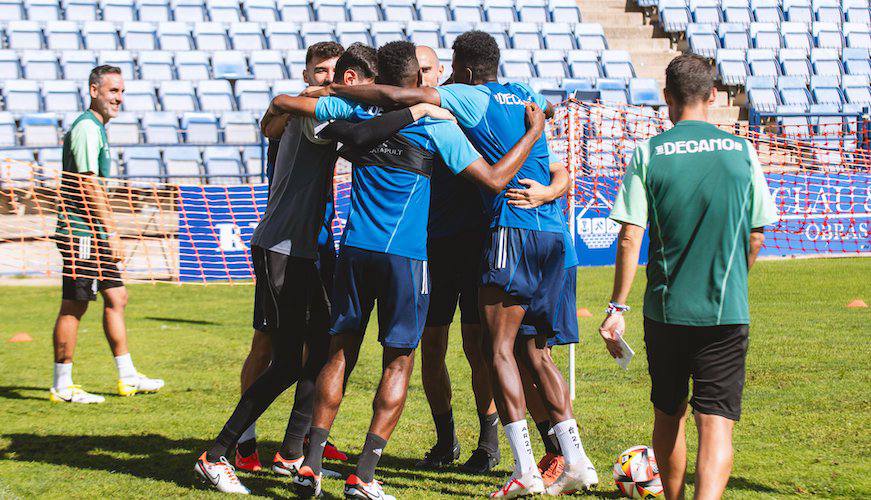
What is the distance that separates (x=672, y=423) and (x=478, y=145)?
175 cm

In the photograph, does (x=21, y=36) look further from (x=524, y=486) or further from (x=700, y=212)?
(x=700, y=212)

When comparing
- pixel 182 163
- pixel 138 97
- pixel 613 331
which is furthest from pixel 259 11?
pixel 613 331

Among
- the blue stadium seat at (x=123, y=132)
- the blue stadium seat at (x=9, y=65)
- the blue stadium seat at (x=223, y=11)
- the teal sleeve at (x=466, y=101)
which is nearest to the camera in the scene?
the teal sleeve at (x=466, y=101)

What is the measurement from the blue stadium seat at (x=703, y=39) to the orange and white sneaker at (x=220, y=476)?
2009 centimetres

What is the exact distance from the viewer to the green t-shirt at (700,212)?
3.89m

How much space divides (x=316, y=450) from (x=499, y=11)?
19843mm

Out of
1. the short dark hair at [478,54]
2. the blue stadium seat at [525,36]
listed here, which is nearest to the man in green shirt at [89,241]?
the short dark hair at [478,54]

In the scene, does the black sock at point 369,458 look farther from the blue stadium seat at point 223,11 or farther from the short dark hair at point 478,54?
the blue stadium seat at point 223,11

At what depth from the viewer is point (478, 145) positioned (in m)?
5.08

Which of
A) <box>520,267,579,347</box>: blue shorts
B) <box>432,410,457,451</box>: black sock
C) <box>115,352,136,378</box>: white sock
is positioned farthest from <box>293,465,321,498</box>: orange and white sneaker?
<box>115,352,136,378</box>: white sock

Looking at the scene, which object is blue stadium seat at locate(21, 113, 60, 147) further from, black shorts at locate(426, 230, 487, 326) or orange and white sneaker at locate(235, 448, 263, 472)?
black shorts at locate(426, 230, 487, 326)

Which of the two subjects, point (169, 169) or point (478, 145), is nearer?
point (478, 145)

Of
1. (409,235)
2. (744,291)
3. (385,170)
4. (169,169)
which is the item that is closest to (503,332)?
(409,235)

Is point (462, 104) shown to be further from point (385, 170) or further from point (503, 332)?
point (503, 332)
